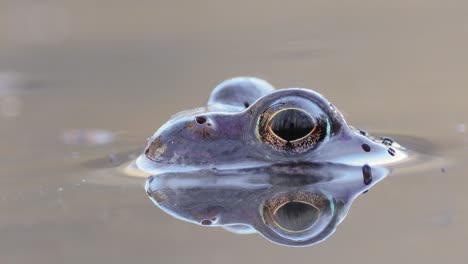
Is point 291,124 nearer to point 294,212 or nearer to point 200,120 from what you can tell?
point 200,120

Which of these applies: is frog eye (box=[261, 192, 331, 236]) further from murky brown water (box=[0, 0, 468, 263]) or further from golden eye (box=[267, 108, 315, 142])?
golden eye (box=[267, 108, 315, 142])

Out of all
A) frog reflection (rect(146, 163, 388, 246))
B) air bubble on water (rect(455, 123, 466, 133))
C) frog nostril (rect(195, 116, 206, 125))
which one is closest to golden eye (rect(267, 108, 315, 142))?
frog reflection (rect(146, 163, 388, 246))

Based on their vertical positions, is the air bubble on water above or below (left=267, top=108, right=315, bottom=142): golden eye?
below

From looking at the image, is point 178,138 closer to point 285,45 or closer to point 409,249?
point 409,249

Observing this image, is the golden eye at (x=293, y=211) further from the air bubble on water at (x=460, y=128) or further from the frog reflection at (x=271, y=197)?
the air bubble on water at (x=460, y=128)


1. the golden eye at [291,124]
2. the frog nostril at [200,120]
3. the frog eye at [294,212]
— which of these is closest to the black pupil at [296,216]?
the frog eye at [294,212]
